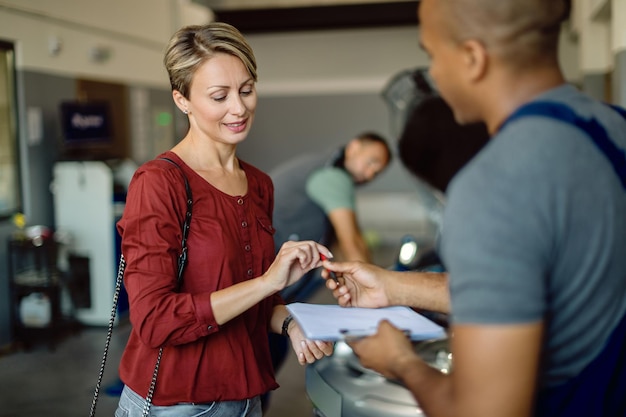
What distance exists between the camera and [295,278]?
1.56m

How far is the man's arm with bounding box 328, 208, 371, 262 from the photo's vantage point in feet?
11.6

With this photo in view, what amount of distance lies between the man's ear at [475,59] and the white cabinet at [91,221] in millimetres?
5824

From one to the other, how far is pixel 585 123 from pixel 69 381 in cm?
477

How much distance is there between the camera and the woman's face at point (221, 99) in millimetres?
1638

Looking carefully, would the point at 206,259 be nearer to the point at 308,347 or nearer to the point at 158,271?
the point at 158,271

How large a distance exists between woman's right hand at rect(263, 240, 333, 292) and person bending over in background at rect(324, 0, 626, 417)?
44cm

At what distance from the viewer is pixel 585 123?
3.36ft

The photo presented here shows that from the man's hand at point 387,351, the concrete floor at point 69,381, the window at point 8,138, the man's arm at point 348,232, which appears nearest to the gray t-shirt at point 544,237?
the man's hand at point 387,351

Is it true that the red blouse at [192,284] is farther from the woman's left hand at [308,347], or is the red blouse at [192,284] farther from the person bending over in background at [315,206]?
the person bending over in background at [315,206]

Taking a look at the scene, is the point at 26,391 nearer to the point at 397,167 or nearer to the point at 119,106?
the point at 119,106

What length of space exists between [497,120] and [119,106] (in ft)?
24.1

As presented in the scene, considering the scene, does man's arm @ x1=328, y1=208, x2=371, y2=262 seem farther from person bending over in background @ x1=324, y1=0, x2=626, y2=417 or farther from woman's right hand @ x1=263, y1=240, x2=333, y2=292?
person bending over in background @ x1=324, y1=0, x2=626, y2=417

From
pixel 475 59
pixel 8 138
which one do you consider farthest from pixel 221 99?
pixel 8 138

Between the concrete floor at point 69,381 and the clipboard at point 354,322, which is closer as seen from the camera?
the clipboard at point 354,322
